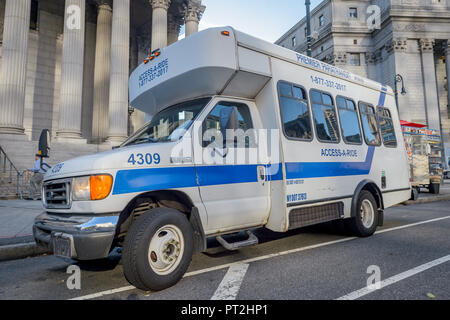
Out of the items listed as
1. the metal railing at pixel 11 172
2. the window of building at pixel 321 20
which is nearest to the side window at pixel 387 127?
the metal railing at pixel 11 172

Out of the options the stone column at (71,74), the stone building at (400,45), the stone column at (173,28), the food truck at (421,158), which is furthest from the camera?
the stone building at (400,45)

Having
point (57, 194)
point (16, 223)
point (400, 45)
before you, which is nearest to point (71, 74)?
point (16, 223)

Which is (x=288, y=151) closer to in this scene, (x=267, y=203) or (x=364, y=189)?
(x=267, y=203)

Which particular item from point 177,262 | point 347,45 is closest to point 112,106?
point 177,262

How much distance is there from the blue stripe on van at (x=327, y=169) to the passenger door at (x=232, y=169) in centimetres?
51

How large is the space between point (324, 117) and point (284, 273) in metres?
3.06

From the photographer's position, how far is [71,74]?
16297 millimetres

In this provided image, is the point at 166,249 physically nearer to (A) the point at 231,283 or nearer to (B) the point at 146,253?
(B) the point at 146,253

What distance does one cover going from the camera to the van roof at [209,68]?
410 cm

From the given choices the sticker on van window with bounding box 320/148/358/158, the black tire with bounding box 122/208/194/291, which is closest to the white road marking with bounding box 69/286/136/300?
the black tire with bounding box 122/208/194/291

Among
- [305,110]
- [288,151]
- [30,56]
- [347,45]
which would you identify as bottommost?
[288,151]

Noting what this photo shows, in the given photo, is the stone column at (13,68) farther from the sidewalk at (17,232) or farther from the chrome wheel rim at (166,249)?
the chrome wheel rim at (166,249)
